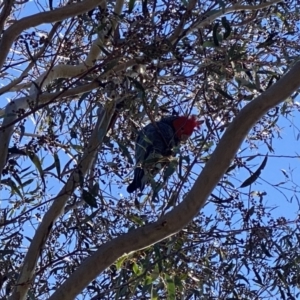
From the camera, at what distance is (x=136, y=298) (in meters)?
2.77

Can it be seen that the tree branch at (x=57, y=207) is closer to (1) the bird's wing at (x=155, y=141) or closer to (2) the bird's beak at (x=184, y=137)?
(1) the bird's wing at (x=155, y=141)

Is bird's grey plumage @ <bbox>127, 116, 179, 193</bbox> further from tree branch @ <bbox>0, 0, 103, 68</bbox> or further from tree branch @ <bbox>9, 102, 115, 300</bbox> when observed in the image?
tree branch @ <bbox>0, 0, 103, 68</bbox>

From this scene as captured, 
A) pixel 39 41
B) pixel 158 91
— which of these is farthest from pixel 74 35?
pixel 39 41

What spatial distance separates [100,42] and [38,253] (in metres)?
0.87

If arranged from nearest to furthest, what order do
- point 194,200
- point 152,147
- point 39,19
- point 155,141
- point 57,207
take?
point 194,200 → point 39,19 → point 57,207 → point 152,147 → point 155,141

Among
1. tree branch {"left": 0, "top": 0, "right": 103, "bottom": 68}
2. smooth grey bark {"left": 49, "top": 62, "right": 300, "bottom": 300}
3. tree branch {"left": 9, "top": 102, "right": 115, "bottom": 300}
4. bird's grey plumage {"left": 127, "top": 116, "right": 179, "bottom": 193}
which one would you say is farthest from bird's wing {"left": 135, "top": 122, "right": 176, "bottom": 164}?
smooth grey bark {"left": 49, "top": 62, "right": 300, "bottom": 300}

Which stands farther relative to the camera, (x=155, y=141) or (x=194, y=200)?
(x=155, y=141)

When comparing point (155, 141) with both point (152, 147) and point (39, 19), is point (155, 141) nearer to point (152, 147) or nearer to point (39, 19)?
point (152, 147)

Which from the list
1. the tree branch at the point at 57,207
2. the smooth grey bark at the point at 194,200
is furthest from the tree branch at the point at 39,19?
the smooth grey bark at the point at 194,200

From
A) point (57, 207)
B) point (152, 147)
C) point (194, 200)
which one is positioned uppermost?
point (152, 147)

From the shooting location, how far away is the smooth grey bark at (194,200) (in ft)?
6.76

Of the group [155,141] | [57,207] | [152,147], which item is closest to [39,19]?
[57,207]

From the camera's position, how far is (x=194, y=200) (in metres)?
2.06

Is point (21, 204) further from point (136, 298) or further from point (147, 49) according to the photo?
point (147, 49)
